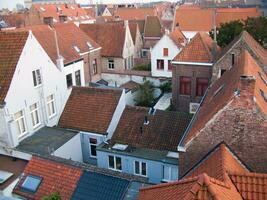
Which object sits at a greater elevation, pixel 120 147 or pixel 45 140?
pixel 45 140

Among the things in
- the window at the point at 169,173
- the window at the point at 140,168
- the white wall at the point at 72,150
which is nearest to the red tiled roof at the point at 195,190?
the window at the point at 169,173

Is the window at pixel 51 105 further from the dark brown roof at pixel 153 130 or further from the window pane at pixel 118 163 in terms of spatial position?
the window pane at pixel 118 163

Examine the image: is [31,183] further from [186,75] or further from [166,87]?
[166,87]

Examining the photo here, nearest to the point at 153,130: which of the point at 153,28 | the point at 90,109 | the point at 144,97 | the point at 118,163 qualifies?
the point at 118,163

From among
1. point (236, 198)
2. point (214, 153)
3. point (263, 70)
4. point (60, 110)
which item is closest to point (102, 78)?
point (60, 110)

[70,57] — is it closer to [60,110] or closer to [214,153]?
[60,110]
